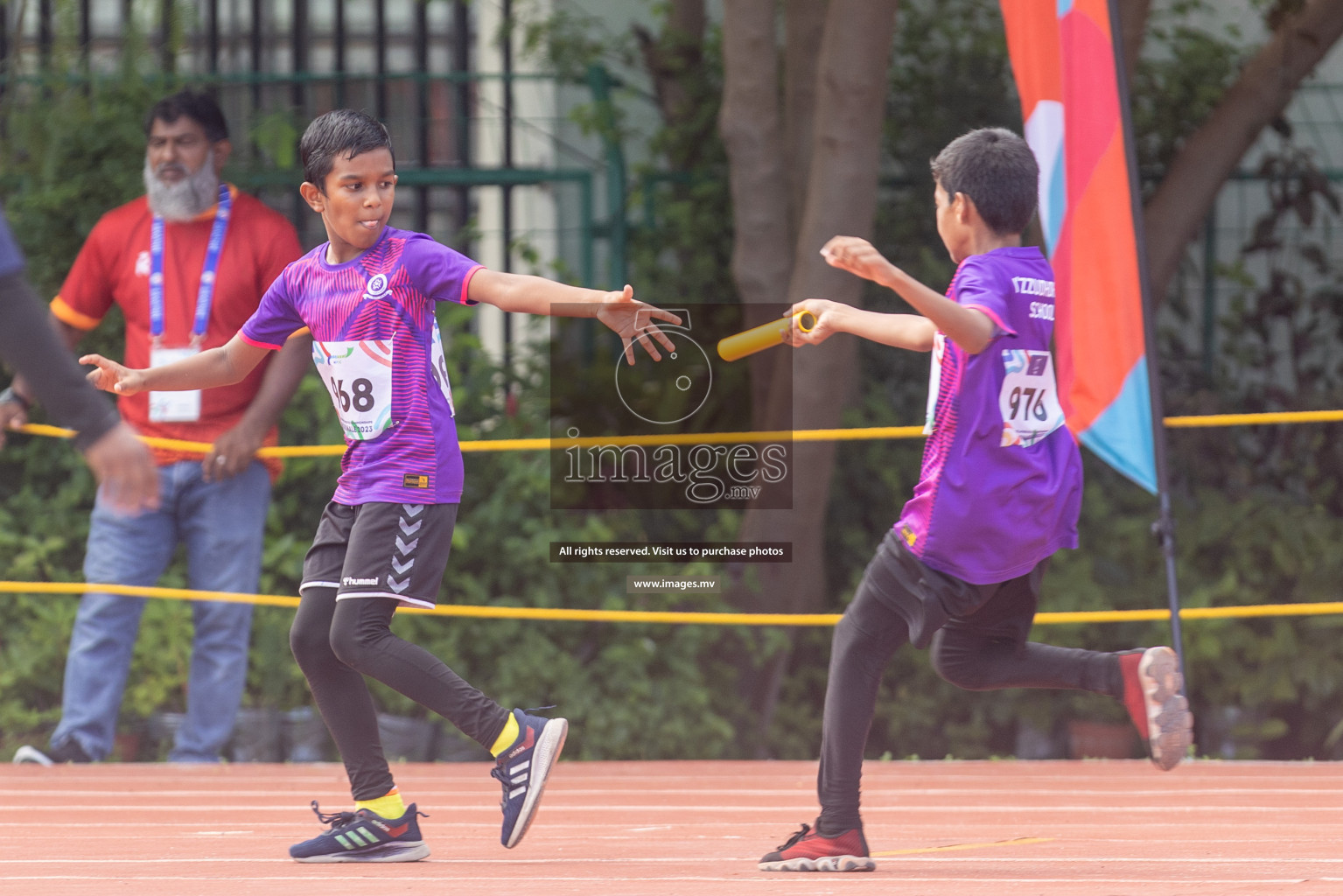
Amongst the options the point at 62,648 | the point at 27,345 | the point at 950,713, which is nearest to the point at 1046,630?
the point at 950,713

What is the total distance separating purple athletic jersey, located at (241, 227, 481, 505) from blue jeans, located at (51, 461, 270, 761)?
239cm

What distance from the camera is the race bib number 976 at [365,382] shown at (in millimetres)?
3994

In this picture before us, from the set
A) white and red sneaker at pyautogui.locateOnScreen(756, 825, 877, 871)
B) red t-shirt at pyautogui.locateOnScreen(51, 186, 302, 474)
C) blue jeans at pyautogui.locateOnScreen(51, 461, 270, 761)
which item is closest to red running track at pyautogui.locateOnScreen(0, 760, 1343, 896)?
→ white and red sneaker at pyautogui.locateOnScreen(756, 825, 877, 871)

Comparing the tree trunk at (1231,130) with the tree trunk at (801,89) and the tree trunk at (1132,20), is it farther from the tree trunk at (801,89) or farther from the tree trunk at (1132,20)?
the tree trunk at (801,89)

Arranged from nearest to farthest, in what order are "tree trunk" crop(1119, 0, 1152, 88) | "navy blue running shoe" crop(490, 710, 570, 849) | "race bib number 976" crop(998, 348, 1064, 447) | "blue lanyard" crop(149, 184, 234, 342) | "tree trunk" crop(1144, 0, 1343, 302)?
"race bib number 976" crop(998, 348, 1064, 447)
"navy blue running shoe" crop(490, 710, 570, 849)
"blue lanyard" crop(149, 184, 234, 342)
"tree trunk" crop(1119, 0, 1152, 88)
"tree trunk" crop(1144, 0, 1343, 302)

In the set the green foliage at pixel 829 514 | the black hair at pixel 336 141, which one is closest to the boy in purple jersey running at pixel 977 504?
the black hair at pixel 336 141

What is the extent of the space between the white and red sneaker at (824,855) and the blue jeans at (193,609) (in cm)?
306

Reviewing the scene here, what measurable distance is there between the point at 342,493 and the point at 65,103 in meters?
4.89

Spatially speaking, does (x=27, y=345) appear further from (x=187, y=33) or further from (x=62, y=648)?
(x=187, y=33)

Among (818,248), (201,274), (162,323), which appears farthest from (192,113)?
(818,248)

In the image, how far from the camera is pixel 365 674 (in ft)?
13.1

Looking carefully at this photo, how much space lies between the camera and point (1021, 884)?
11.8ft

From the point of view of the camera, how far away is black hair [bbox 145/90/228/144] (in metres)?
6.49

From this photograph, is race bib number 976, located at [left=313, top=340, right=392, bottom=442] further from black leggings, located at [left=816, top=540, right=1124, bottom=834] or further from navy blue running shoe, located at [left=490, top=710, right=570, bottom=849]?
black leggings, located at [left=816, top=540, right=1124, bottom=834]
